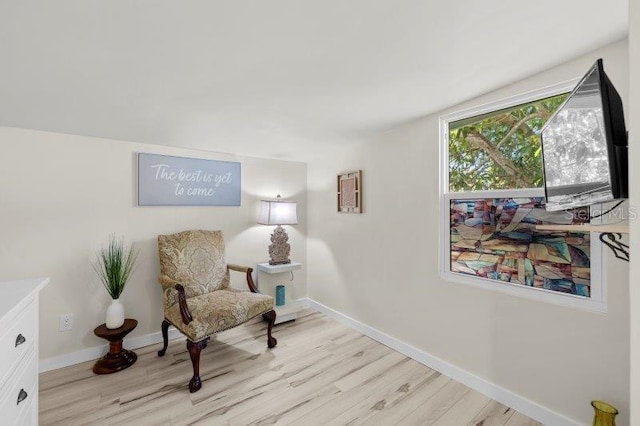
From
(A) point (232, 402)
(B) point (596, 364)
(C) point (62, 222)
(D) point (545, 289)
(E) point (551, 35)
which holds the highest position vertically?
(E) point (551, 35)

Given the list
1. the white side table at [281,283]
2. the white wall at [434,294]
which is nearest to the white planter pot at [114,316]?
the white side table at [281,283]

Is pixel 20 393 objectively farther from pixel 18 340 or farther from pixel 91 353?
pixel 91 353

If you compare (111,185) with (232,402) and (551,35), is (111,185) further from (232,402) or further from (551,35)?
(551,35)

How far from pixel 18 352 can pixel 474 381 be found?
8.49 ft

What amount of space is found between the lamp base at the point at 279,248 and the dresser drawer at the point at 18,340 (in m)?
2.11

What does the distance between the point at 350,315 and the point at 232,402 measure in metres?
1.55

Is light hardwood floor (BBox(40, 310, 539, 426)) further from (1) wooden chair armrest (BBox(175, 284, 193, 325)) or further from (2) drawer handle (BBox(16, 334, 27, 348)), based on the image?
(2) drawer handle (BBox(16, 334, 27, 348))

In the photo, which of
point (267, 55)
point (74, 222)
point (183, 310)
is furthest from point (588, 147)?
point (74, 222)

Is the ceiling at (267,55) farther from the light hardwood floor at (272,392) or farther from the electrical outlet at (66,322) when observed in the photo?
the light hardwood floor at (272,392)

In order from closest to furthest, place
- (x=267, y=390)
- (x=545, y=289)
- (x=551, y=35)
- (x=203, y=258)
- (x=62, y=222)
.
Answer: (x=551, y=35)
(x=545, y=289)
(x=267, y=390)
(x=62, y=222)
(x=203, y=258)

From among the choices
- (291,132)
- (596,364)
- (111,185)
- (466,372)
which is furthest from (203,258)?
(596,364)

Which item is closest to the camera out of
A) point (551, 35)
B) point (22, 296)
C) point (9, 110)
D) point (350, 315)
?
point (22, 296)

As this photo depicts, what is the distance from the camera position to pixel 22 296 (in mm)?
1189

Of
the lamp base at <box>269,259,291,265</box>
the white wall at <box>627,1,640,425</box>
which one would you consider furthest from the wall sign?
the white wall at <box>627,1,640,425</box>
